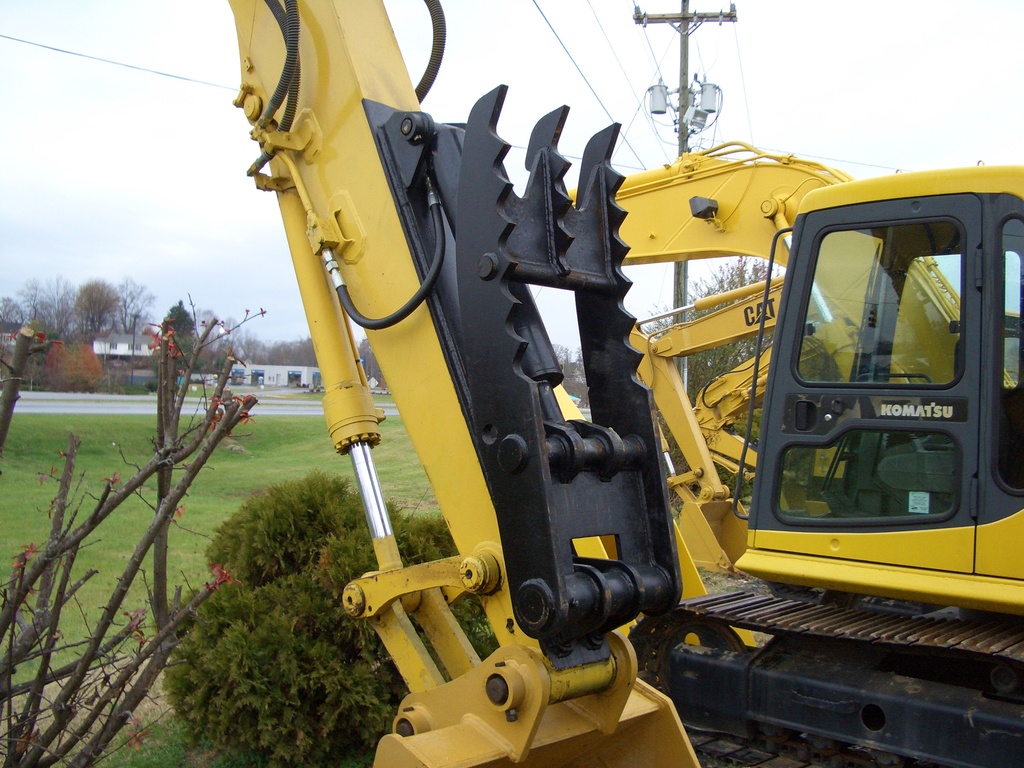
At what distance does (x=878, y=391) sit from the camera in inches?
167

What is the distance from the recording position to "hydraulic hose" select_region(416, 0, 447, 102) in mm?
3514

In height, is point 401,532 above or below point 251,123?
below

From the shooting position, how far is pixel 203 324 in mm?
2924

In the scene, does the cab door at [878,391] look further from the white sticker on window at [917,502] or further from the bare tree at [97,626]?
the bare tree at [97,626]

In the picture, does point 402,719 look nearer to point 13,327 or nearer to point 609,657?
point 609,657

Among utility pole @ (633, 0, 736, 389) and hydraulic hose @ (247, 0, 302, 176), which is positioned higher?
utility pole @ (633, 0, 736, 389)

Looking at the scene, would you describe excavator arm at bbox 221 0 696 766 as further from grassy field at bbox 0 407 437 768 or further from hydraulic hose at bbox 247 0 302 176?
grassy field at bbox 0 407 437 768

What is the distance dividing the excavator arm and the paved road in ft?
45.7

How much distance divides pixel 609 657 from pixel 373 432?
1153 millimetres

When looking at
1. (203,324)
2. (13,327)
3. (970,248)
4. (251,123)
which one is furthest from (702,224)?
(13,327)

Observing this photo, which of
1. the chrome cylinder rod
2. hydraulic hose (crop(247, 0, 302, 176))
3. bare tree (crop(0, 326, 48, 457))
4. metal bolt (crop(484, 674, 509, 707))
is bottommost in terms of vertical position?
metal bolt (crop(484, 674, 509, 707))

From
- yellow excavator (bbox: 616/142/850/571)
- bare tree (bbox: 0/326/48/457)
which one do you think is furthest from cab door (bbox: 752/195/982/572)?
bare tree (bbox: 0/326/48/457)

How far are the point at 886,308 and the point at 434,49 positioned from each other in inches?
96.4

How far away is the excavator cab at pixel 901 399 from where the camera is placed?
3.95 m
